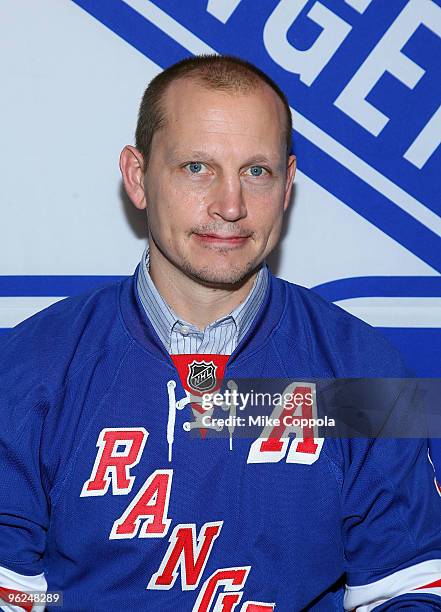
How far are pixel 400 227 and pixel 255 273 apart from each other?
40 centimetres

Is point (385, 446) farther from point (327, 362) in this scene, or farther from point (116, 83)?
point (116, 83)

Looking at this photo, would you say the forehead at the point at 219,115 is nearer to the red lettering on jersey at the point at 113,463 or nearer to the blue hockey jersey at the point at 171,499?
the blue hockey jersey at the point at 171,499

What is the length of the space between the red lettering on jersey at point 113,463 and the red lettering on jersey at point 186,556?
0.10m

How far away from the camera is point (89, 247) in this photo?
168 centimetres

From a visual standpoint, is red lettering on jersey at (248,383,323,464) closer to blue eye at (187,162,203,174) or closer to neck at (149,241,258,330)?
neck at (149,241,258,330)

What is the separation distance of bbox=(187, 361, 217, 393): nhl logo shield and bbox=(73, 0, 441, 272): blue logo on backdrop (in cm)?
49

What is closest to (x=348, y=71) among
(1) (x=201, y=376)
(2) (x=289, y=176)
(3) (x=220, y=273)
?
(2) (x=289, y=176)

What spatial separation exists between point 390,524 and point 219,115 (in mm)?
627

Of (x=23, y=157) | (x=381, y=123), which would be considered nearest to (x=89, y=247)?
(x=23, y=157)

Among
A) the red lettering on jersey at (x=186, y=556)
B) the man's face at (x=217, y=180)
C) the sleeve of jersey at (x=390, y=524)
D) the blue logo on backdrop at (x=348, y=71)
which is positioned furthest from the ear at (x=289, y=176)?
the red lettering on jersey at (x=186, y=556)

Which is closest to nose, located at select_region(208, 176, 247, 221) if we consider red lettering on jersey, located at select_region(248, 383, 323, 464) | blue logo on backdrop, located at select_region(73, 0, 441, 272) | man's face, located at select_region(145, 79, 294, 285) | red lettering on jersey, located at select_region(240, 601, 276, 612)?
man's face, located at select_region(145, 79, 294, 285)

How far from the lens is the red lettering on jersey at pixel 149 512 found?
4.16 feet

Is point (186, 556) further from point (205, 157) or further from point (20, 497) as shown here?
point (205, 157)

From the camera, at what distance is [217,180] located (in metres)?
1.29
